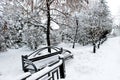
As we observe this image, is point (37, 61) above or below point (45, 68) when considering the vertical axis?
below

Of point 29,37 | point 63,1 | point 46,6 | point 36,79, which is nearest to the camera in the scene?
point 36,79

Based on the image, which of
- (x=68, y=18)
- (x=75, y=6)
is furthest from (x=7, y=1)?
(x=68, y=18)

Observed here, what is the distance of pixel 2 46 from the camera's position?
54.8ft

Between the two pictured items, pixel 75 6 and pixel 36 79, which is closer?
pixel 36 79

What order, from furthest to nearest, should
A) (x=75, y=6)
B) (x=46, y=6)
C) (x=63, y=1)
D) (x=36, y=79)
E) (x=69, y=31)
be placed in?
(x=69, y=31) → (x=46, y=6) → (x=63, y=1) → (x=75, y=6) → (x=36, y=79)

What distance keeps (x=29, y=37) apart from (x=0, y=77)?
11.0 metres

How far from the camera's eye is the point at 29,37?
19.7 meters

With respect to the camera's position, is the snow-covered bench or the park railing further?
the snow-covered bench

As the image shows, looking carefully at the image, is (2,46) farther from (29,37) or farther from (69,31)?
(69,31)

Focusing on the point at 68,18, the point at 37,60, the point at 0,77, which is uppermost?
the point at 68,18

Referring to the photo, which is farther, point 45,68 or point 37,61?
point 37,61

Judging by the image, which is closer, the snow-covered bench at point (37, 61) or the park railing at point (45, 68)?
the park railing at point (45, 68)

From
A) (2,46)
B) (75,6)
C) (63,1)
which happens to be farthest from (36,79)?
(2,46)

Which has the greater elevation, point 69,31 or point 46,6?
point 46,6
